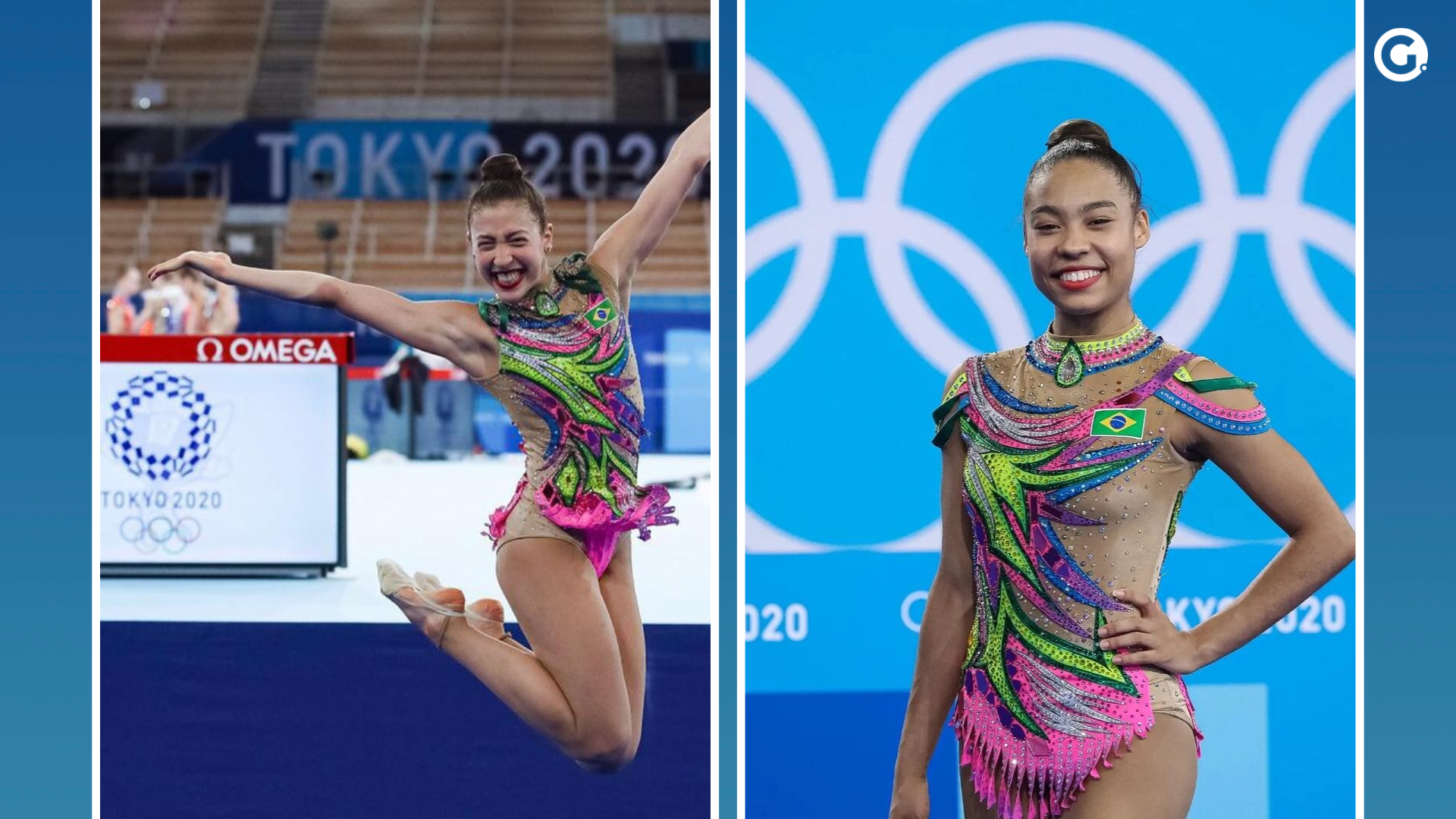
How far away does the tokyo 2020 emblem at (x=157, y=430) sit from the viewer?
6.51 metres

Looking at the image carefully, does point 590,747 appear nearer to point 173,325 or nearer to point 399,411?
point 173,325

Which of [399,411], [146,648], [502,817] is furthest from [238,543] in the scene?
[399,411]

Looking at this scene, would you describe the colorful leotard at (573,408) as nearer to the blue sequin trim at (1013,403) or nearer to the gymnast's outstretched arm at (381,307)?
the gymnast's outstretched arm at (381,307)

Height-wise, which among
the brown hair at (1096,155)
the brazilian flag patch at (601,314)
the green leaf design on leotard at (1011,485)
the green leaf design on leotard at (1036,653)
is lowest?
the green leaf design on leotard at (1036,653)

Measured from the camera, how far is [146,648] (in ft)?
18.2

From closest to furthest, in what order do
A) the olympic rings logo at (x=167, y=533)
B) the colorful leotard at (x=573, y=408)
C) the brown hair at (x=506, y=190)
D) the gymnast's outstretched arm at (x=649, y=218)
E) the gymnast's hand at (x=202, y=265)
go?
1. the gymnast's hand at (x=202, y=265)
2. the brown hair at (x=506, y=190)
3. the colorful leotard at (x=573, y=408)
4. the gymnast's outstretched arm at (x=649, y=218)
5. the olympic rings logo at (x=167, y=533)

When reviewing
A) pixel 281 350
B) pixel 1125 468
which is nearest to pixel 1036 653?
pixel 1125 468

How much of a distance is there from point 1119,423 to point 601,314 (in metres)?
1.44

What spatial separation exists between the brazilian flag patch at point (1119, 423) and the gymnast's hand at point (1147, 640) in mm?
232

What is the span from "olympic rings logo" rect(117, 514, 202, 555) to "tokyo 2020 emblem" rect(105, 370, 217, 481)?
0.68ft

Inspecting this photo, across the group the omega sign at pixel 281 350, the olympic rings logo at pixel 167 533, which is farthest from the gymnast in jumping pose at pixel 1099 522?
the olympic rings logo at pixel 167 533

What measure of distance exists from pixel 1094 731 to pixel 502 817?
226cm

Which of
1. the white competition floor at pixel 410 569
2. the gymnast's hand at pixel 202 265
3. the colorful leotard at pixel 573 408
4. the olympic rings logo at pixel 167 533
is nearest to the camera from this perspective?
the gymnast's hand at pixel 202 265

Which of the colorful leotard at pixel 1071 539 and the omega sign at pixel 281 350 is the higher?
the omega sign at pixel 281 350
